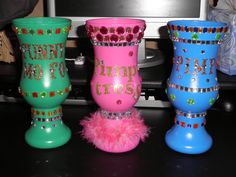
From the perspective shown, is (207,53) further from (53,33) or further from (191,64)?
(53,33)

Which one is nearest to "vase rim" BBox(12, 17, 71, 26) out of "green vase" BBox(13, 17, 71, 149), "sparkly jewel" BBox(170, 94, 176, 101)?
"green vase" BBox(13, 17, 71, 149)

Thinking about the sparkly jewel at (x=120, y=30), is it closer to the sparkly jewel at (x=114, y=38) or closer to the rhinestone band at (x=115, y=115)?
the sparkly jewel at (x=114, y=38)

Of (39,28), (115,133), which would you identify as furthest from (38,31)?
(115,133)

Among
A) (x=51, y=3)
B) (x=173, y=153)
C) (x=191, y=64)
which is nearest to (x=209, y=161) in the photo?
(x=173, y=153)

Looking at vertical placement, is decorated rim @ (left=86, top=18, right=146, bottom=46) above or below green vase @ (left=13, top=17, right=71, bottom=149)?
above

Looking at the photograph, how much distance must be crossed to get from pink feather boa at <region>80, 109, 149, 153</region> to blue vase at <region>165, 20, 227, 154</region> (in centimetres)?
7

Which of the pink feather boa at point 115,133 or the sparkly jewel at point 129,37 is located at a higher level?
the sparkly jewel at point 129,37

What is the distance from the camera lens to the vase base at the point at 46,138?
1.97ft

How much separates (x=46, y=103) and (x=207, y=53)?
0.96 ft

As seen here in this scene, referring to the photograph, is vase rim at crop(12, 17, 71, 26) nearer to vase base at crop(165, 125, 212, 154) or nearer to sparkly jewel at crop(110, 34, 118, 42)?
sparkly jewel at crop(110, 34, 118, 42)

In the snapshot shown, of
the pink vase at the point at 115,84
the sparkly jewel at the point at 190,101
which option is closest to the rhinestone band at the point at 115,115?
the pink vase at the point at 115,84

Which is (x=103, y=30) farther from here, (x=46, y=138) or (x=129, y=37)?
(x=46, y=138)

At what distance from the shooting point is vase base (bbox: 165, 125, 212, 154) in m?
0.58

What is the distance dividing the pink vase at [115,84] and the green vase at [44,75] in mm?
56
